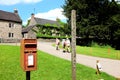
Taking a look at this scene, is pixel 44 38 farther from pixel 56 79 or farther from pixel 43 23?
pixel 56 79

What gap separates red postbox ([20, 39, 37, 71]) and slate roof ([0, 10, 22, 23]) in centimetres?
5806

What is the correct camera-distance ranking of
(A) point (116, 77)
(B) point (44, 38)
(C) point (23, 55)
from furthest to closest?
1. (B) point (44, 38)
2. (A) point (116, 77)
3. (C) point (23, 55)

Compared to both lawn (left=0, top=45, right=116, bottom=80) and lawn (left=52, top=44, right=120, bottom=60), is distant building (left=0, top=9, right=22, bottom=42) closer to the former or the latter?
lawn (left=52, top=44, right=120, bottom=60)

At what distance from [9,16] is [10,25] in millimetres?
3050

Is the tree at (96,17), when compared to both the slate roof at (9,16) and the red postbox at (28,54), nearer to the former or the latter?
the slate roof at (9,16)

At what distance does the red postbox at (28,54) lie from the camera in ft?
24.6

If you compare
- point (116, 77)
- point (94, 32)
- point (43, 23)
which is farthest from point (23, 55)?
point (43, 23)

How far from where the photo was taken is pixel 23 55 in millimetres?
7531

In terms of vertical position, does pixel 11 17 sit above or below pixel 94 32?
above

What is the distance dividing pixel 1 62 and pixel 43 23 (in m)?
64.5

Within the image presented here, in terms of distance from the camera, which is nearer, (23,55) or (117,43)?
(23,55)

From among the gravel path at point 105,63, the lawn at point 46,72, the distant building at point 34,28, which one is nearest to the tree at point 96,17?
the distant building at point 34,28

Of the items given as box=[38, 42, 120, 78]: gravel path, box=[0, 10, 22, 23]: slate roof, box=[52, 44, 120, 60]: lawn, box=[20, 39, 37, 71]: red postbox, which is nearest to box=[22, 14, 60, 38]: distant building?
box=[0, 10, 22, 23]: slate roof

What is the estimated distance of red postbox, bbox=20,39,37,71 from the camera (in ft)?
24.6
